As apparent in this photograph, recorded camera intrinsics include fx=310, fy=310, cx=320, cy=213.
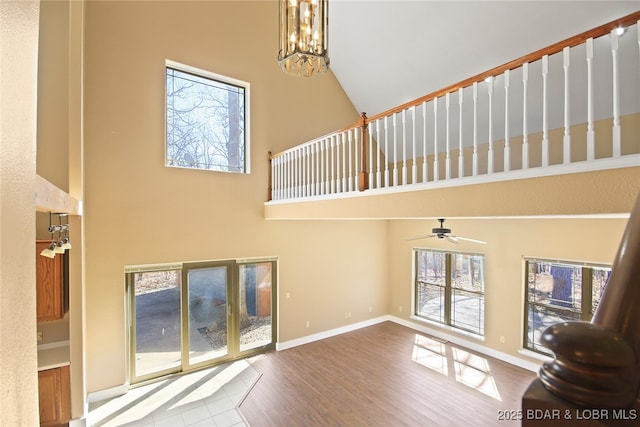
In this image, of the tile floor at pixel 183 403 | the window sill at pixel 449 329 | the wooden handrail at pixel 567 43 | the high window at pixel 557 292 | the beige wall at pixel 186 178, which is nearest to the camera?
the wooden handrail at pixel 567 43

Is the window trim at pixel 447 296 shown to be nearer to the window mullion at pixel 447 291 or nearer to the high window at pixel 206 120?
the window mullion at pixel 447 291

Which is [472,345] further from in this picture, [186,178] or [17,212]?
[17,212]

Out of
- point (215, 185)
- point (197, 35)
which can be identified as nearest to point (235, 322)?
point (215, 185)

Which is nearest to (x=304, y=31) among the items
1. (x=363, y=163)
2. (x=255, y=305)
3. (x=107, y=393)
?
(x=363, y=163)

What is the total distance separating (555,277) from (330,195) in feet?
14.4

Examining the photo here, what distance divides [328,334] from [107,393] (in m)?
4.21

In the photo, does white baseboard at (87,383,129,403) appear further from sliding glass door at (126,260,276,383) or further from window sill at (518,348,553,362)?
window sill at (518,348,553,362)

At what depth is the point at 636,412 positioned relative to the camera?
0.38 m

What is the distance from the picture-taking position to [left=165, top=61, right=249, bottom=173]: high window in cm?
558

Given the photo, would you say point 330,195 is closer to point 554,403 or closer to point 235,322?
point 235,322

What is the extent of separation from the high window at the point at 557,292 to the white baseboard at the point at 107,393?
6.61 m

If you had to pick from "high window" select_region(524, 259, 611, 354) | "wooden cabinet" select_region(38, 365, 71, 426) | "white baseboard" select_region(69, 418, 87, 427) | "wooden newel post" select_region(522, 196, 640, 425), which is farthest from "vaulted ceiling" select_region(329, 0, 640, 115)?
"white baseboard" select_region(69, 418, 87, 427)

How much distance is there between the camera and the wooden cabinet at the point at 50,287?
3850 mm

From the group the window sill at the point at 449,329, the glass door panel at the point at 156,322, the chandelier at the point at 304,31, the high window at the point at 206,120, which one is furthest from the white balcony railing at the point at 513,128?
the window sill at the point at 449,329
